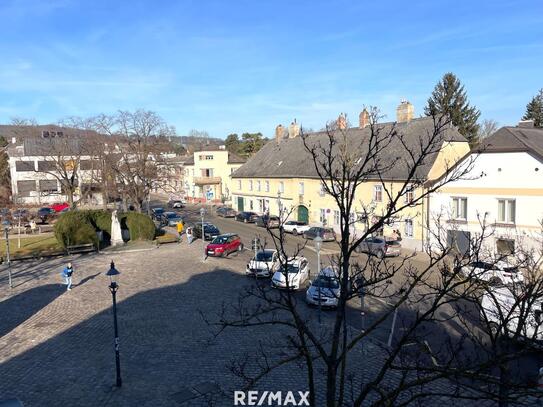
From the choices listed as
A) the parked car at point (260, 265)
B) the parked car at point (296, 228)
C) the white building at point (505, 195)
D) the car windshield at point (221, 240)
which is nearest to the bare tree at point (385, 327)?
the parked car at point (260, 265)

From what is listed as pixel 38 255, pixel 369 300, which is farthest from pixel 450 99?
pixel 38 255

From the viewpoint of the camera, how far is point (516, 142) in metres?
27.6

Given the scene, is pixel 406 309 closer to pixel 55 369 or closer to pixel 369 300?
pixel 369 300

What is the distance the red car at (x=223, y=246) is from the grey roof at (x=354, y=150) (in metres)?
9.01

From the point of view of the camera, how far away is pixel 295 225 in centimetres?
4091

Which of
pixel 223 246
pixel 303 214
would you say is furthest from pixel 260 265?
pixel 303 214

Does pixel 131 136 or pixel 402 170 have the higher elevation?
pixel 131 136

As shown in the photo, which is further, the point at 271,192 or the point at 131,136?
the point at 271,192

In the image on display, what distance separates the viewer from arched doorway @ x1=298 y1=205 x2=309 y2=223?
45384 mm

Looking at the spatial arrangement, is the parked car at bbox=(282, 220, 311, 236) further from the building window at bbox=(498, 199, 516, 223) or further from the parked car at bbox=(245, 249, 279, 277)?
the building window at bbox=(498, 199, 516, 223)

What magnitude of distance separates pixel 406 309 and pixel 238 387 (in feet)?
31.9

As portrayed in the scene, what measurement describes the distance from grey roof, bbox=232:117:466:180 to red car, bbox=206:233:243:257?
355 inches

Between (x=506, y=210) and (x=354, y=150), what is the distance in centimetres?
1237

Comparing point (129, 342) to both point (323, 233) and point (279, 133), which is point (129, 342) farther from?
point (279, 133)
